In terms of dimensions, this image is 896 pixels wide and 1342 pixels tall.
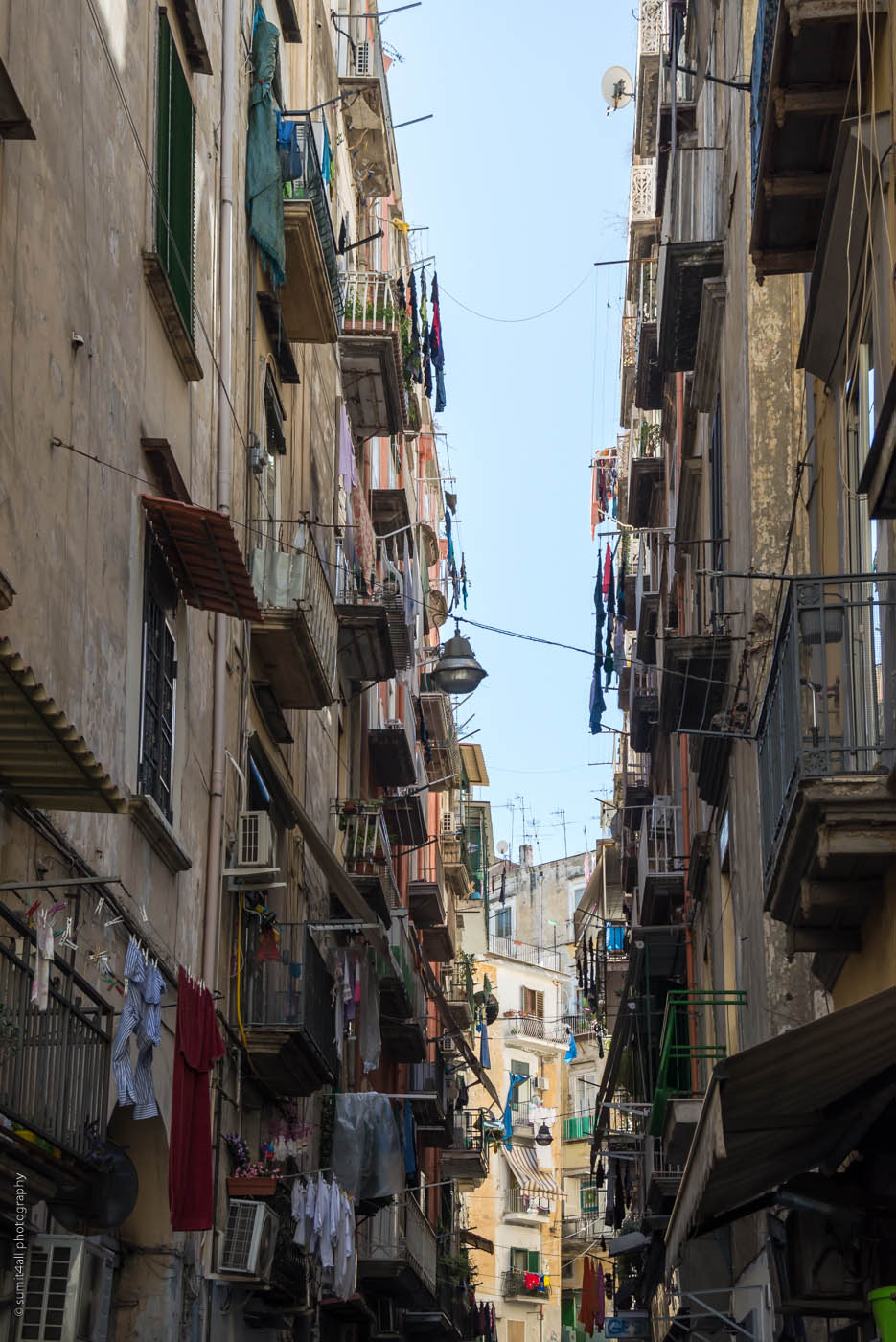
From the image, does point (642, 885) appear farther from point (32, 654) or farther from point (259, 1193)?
point (32, 654)

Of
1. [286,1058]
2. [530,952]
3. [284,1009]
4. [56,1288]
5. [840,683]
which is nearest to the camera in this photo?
[840,683]

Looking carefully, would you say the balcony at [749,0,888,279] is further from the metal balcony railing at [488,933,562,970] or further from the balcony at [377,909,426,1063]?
the metal balcony railing at [488,933,562,970]

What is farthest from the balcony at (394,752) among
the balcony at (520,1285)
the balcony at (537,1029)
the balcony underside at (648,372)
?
the balcony at (537,1029)

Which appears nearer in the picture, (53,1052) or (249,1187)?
(53,1052)

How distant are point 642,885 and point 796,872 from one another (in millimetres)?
16783

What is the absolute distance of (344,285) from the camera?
25281 millimetres

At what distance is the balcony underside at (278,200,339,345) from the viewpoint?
60.7 feet

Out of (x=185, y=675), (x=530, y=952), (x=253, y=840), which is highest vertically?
(x=530, y=952)

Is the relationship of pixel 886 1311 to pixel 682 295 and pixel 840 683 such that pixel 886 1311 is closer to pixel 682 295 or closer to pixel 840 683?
pixel 840 683

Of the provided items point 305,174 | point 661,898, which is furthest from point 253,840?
point 661,898

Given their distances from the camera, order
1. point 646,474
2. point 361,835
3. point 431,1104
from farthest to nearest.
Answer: point 431,1104
point 646,474
point 361,835

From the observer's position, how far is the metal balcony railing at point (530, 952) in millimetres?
75500

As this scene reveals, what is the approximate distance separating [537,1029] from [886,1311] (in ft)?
204

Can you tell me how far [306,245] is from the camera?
18781 millimetres
